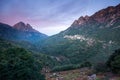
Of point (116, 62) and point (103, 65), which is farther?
point (103, 65)


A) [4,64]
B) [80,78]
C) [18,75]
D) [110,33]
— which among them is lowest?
[80,78]

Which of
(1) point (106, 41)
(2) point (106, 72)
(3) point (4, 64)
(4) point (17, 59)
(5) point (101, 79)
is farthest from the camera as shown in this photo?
(1) point (106, 41)

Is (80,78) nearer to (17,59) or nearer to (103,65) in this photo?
(103,65)

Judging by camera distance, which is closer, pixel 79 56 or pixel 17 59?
pixel 17 59

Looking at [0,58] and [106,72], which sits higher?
[0,58]

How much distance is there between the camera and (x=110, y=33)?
19838 centimetres

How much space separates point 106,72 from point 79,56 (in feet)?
305

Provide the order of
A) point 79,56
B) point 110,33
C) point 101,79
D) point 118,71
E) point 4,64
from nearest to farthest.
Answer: point 4,64 < point 101,79 < point 118,71 < point 79,56 < point 110,33

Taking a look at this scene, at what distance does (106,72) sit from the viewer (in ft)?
136

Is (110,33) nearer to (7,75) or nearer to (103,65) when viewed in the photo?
(103,65)

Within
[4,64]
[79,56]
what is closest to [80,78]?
[4,64]

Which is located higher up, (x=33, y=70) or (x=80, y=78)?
(x=33, y=70)

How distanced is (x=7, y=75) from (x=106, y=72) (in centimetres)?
2272

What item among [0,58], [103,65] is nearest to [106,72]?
[103,65]
